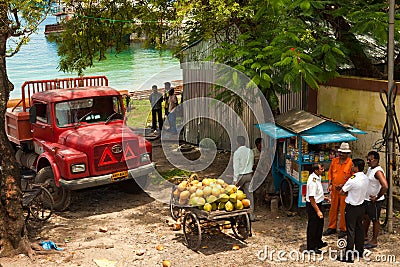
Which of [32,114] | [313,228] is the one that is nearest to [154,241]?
[313,228]

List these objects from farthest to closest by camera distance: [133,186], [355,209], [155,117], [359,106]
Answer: [155,117] < [133,186] < [359,106] < [355,209]

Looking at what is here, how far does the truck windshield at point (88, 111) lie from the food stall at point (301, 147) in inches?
134

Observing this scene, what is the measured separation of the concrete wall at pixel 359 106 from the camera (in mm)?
10461

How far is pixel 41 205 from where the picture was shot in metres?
9.78

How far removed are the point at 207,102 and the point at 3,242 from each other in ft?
26.2

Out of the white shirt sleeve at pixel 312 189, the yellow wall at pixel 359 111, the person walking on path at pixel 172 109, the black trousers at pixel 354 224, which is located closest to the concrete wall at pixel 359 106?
the yellow wall at pixel 359 111

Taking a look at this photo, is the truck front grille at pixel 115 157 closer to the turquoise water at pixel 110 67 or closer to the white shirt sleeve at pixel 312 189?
the white shirt sleeve at pixel 312 189

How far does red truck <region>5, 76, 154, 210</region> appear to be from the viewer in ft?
32.8

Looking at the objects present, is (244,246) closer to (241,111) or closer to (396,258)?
(396,258)

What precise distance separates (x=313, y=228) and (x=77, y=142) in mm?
4872

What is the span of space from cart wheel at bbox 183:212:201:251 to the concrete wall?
A: 4147mm

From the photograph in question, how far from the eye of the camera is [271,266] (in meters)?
7.69

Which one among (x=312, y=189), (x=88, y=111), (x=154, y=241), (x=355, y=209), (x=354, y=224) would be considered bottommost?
(x=154, y=241)

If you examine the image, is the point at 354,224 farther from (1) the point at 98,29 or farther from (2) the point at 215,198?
(1) the point at 98,29
